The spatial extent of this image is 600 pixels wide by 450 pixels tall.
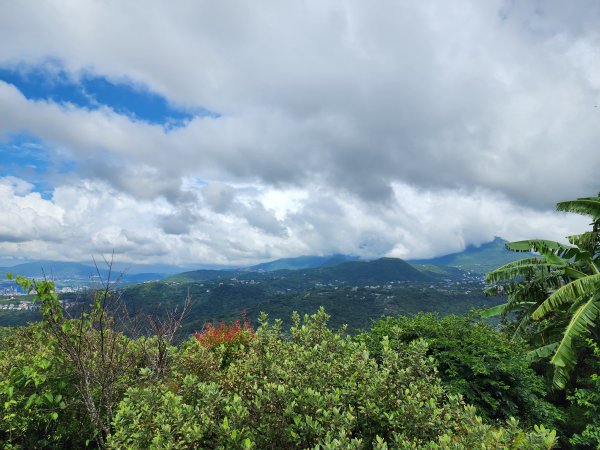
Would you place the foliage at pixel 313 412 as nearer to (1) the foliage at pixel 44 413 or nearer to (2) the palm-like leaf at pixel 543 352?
(1) the foliage at pixel 44 413

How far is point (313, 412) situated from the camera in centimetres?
521

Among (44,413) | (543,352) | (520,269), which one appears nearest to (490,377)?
(543,352)

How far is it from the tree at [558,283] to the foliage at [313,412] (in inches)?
449

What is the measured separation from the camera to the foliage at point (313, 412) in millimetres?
4699

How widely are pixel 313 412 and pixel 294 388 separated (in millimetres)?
509

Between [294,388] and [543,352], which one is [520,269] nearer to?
[543,352]

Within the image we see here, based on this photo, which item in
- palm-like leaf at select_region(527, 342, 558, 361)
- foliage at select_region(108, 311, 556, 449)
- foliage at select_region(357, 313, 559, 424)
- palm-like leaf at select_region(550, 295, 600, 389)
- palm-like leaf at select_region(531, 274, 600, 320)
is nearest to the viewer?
foliage at select_region(108, 311, 556, 449)

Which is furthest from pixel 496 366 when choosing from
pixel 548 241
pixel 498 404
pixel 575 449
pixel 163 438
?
pixel 163 438

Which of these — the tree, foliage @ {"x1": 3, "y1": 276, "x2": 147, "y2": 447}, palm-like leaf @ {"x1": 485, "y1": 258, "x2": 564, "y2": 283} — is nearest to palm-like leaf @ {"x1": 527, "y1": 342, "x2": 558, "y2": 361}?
the tree

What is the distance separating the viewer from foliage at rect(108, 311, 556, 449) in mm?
4699

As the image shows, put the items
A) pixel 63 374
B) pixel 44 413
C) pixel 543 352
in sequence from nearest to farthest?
pixel 44 413, pixel 63 374, pixel 543 352

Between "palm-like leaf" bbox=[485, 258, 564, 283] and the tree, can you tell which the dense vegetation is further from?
"palm-like leaf" bbox=[485, 258, 564, 283]

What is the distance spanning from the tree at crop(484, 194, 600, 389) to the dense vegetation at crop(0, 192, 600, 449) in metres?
0.10

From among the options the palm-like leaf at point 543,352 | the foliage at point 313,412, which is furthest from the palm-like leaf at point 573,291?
the foliage at point 313,412
